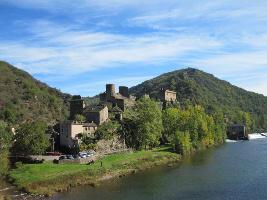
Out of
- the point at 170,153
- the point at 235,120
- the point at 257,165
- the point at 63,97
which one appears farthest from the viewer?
the point at 63,97

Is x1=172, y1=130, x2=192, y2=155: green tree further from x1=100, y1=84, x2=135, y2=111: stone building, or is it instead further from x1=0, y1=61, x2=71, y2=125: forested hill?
x1=0, y1=61, x2=71, y2=125: forested hill

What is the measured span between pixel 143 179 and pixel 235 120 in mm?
143293

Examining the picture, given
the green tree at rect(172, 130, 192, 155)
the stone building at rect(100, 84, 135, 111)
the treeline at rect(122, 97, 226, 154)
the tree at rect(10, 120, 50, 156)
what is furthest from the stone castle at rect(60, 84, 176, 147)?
the green tree at rect(172, 130, 192, 155)

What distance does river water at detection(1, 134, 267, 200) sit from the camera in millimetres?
43594

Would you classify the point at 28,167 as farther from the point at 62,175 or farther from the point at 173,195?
the point at 173,195

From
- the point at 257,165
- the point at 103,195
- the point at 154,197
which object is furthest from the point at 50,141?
the point at 257,165

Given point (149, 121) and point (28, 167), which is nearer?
point (28, 167)

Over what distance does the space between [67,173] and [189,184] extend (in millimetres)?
22910

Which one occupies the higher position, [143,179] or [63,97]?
[63,97]

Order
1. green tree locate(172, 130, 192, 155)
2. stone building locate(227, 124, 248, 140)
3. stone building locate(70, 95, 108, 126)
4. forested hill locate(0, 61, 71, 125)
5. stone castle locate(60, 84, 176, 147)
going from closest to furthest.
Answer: stone castle locate(60, 84, 176, 147), stone building locate(70, 95, 108, 126), green tree locate(172, 130, 192, 155), forested hill locate(0, 61, 71, 125), stone building locate(227, 124, 248, 140)

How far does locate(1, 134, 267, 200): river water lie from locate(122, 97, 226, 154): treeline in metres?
14.2

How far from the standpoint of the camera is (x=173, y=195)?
142 feet

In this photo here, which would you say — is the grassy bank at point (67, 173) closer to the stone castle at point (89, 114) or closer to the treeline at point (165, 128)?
the stone castle at point (89, 114)

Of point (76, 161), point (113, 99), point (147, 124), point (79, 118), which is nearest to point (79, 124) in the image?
point (79, 118)
